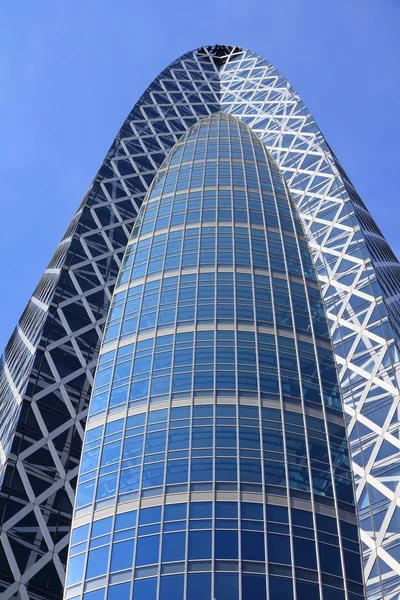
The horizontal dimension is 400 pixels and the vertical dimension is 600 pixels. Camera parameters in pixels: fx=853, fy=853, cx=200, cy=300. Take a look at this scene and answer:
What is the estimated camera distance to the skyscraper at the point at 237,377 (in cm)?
5094

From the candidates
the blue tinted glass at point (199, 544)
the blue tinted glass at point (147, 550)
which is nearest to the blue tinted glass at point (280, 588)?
the blue tinted glass at point (199, 544)

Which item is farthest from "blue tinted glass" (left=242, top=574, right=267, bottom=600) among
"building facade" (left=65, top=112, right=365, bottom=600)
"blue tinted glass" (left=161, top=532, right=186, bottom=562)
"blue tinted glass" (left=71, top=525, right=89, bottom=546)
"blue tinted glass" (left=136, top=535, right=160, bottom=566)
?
"blue tinted glass" (left=71, top=525, right=89, bottom=546)

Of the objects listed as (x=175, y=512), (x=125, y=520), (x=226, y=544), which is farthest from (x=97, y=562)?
(x=226, y=544)

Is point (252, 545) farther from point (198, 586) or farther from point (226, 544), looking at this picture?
point (198, 586)

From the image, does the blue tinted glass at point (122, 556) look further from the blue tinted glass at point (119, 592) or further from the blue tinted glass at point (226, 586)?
the blue tinted glass at point (226, 586)

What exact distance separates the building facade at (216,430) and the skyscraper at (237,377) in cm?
18

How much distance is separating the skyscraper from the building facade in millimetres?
180

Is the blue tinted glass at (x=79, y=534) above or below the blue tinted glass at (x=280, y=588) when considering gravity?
below

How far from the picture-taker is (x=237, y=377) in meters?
58.7

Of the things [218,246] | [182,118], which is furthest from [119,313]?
[182,118]

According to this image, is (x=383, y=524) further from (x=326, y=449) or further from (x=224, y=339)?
(x=224, y=339)

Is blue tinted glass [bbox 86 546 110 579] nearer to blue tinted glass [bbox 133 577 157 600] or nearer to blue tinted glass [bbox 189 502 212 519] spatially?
blue tinted glass [bbox 133 577 157 600]

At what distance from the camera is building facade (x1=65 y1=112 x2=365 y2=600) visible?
4681 cm

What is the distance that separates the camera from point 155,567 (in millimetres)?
46156
